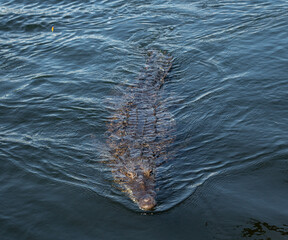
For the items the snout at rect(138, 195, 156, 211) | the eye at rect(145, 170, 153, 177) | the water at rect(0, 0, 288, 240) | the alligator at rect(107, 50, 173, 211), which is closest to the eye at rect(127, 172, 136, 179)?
the alligator at rect(107, 50, 173, 211)

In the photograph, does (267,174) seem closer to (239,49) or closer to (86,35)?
Answer: (239,49)

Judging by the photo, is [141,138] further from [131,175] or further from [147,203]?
[147,203]

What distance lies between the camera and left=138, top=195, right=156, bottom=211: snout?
19.8ft

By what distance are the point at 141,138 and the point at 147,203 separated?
6.28 ft

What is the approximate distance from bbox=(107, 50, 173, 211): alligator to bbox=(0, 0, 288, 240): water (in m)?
0.18

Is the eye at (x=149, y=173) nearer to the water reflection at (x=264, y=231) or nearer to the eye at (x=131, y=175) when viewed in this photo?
the eye at (x=131, y=175)

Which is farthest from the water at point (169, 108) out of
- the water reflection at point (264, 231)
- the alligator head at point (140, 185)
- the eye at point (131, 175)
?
the eye at point (131, 175)

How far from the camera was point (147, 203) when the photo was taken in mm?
6086

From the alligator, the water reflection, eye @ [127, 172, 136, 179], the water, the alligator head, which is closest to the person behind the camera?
the water reflection

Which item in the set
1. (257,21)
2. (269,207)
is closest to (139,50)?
(257,21)

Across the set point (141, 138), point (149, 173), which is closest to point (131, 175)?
point (149, 173)

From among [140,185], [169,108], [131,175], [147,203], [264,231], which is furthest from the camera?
[169,108]

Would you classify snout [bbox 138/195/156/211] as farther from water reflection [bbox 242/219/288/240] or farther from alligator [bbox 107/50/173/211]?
water reflection [bbox 242/219/288/240]

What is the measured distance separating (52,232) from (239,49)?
7.72 m
